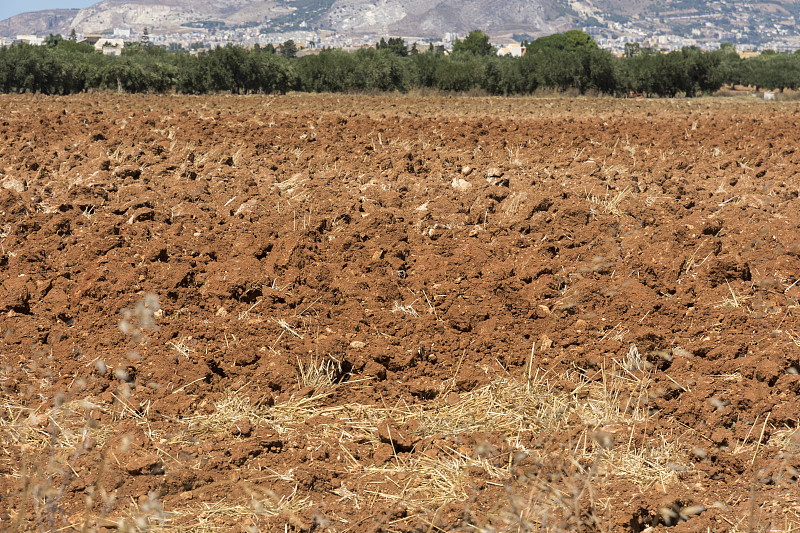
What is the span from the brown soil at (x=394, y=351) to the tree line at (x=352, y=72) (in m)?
34.2

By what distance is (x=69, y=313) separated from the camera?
4.69m

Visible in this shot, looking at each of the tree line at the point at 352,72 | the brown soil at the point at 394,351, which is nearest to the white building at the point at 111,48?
the tree line at the point at 352,72

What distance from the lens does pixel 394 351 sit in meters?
4.33

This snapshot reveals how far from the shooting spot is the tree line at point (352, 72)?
127 feet

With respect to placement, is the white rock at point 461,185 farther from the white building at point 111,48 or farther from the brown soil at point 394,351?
the white building at point 111,48

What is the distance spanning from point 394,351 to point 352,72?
39.3 metres

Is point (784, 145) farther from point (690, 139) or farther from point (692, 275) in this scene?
point (692, 275)

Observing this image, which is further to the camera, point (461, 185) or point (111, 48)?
point (111, 48)

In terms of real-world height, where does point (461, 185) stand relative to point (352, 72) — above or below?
below

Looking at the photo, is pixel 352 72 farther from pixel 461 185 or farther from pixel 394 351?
pixel 394 351

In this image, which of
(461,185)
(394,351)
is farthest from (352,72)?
(394,351)

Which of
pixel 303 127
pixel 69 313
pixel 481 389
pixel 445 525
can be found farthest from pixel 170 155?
pixel 445 525

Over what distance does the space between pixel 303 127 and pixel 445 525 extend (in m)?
8.44

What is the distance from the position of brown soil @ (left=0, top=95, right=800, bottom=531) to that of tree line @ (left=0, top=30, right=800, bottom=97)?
1346 inches
